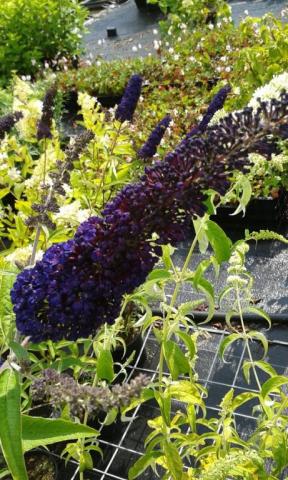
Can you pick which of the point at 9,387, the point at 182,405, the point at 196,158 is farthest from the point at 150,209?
the point at 182,405

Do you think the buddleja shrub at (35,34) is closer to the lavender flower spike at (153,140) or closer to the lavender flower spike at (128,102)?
the lavender flower spike at (128,102)

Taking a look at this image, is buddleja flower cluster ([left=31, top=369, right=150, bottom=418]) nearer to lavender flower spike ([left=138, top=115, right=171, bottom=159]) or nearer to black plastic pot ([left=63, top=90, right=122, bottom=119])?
lavender flower spike ([left=138, top=115, right=171, bottom=159])

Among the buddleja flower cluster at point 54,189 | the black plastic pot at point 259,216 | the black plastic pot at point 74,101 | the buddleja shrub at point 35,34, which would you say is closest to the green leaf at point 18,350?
the buddleja flower cluster at point 54,189

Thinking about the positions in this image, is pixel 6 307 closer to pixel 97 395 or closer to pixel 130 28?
pixel 97 395

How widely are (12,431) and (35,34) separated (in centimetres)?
691

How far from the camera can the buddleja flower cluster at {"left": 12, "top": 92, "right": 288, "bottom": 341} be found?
1000mm

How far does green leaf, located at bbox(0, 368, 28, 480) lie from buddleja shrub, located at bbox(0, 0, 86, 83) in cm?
627

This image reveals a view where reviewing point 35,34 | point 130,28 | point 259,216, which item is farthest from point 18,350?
point 130,28

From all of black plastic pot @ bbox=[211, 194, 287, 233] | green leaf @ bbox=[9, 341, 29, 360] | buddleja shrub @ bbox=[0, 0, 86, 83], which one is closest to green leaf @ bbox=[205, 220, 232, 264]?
green leaf @ bbox=[9, 341, 29, 360]

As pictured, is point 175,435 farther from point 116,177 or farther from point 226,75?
point 226,75

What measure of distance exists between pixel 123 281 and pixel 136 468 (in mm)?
749

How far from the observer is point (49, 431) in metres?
1.16

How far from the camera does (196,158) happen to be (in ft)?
3.31

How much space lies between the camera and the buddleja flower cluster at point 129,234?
100 cm
